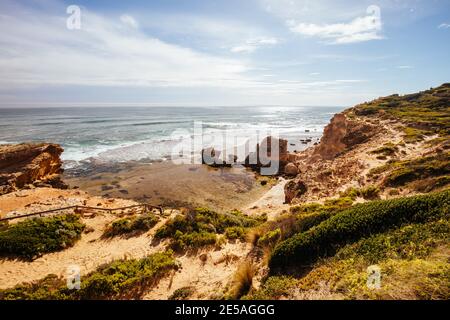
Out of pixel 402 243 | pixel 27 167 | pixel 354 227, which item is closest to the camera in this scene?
pixel 402 243

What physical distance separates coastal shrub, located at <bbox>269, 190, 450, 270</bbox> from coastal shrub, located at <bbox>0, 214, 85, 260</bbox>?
11737 millimetres

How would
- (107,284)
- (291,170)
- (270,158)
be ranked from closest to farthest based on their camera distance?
(107,284) < (291,170) < (270,158)

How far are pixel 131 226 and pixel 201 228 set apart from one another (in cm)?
451

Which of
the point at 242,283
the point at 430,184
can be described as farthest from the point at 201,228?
the point at 430,184

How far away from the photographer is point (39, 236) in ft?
45.5

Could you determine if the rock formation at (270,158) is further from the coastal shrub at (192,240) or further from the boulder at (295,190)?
the coastal shrub at (192,240)

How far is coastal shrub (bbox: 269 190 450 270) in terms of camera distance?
802 cm

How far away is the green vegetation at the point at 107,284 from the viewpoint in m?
9.55

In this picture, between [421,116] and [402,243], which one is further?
[421,116]

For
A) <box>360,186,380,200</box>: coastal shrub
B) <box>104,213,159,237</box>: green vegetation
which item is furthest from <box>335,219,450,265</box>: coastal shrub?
<box>104,213,159,237</box>: green vegetation

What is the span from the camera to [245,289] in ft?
26.3

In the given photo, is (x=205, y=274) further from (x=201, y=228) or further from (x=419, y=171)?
(x=419, y=171)

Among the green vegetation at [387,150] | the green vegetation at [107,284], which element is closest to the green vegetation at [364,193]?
the green vegetation at [387,150]
